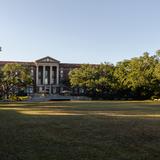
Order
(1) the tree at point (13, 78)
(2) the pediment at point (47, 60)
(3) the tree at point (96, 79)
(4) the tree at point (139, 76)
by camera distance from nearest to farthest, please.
Answer: 1. (4) the tree at point (139, 76)
2. (1) the tree at point (13, 78)
3. (3) the tree at point (96, 79)
4. (2) the pediment at point (47, 60)

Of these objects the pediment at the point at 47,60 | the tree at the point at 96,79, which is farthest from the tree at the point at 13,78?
the pediment at the point at 47,60

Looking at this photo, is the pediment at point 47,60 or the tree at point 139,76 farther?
the pediment at point 47,60

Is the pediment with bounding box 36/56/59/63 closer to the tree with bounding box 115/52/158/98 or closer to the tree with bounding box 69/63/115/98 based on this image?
the tree with bounding box 69/63/115/98

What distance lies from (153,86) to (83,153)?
73210mm

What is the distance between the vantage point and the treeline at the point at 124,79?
268 feet

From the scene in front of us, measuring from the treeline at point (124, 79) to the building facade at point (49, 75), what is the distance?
27499 mm

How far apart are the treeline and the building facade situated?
27.5m

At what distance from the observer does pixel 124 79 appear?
8838cm

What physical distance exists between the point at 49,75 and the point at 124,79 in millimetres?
49459

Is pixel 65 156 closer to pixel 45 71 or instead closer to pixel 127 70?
pixel 127 70

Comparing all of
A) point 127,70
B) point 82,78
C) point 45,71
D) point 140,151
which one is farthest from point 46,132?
point 45,71

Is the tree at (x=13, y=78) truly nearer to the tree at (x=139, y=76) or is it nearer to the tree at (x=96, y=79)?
the tree at (x=96, y=79)

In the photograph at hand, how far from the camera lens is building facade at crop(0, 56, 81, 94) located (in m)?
130

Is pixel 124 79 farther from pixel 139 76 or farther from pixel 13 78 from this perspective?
pixel 13 78
